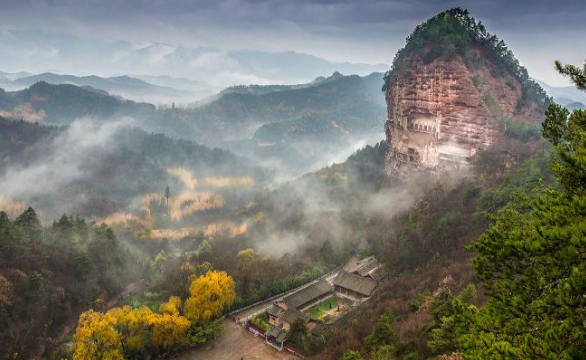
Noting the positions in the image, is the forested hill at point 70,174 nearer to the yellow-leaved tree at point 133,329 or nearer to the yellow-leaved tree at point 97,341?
the yellow-leaved tree at point 133,329

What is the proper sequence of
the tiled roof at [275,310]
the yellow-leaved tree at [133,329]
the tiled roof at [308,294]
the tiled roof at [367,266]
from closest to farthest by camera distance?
the yellow-leaved tree at [133,329], the tiled roof at [275,310], the tiled roof at [308,294], the tiled roof at [367,266]

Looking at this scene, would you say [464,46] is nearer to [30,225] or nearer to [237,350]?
[237,350]

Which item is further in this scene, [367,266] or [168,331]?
[367,266]

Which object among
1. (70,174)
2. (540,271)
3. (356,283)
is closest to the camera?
(540,271)

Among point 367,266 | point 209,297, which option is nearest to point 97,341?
point 209,297

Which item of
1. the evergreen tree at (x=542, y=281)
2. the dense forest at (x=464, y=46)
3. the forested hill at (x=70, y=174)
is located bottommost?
the forested hill at (x=70, y=174)

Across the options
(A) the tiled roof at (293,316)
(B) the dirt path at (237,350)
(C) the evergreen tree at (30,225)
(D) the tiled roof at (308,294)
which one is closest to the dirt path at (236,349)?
(B) the dirt path at (237,350)
